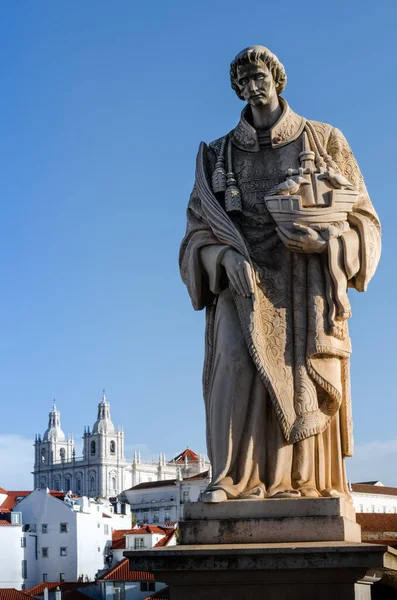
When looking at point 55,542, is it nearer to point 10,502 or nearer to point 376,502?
point 10,502

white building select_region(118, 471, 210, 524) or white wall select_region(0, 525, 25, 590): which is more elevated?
white building select_region(118, 471, 210, 524)

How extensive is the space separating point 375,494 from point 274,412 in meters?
121

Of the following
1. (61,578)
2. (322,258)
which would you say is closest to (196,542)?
(322,258)

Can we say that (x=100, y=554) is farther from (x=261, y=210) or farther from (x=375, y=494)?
(x=261, y=210)

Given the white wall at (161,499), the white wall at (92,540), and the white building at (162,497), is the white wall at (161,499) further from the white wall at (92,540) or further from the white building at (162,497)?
the white wall at (92,540)

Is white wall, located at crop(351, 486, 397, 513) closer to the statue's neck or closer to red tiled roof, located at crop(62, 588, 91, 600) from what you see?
red tiled roof, located at crop(62, 588, 91, 600)

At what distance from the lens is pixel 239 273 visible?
6688mm

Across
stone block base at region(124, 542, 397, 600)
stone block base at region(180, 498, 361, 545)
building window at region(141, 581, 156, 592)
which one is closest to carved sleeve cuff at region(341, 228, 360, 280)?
stone block base at region(180, 498, 361, 545)

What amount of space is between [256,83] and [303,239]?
1248mm

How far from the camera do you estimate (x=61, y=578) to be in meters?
83.4

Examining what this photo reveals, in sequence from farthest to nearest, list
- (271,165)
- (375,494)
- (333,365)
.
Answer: (375,494), (271,165), (333,365)

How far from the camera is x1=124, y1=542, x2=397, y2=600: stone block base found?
555cm

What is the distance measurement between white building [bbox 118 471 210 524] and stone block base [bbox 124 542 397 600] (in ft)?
380

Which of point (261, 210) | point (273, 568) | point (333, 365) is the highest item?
point (261, 210)
